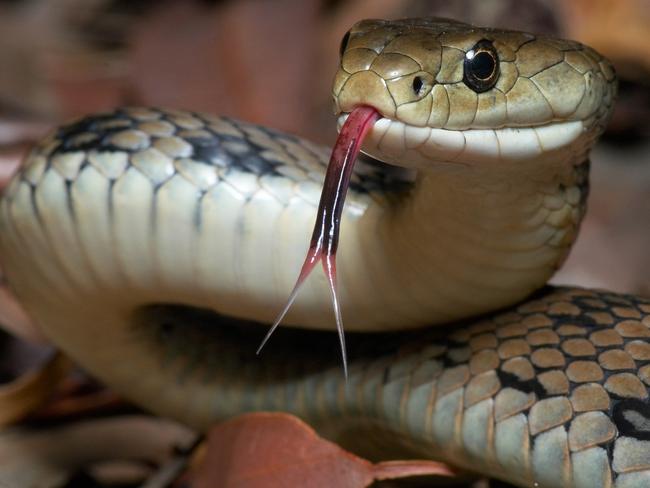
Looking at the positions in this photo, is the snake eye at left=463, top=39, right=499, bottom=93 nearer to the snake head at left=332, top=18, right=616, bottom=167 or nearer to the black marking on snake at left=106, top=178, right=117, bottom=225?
the snake head at left=332, top=18, right=616, bottom=167

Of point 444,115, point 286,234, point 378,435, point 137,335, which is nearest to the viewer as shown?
point 444,115

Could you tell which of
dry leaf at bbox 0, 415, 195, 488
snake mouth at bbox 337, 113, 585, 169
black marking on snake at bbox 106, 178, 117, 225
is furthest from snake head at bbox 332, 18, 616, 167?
dry leaf at bbox 0, 415, 195, 488

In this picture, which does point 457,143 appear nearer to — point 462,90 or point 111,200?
point 462,90

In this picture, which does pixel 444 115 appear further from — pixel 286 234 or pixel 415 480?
pixel 415 480

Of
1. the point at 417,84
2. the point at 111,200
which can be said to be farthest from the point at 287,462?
the point at 417,84

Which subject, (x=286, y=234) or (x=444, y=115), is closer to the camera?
(x=444, y=115)

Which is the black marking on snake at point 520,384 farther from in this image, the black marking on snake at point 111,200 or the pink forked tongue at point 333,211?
the black marking on snake at point 111,200

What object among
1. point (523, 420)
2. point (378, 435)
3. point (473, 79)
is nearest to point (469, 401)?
point (523, 420)
